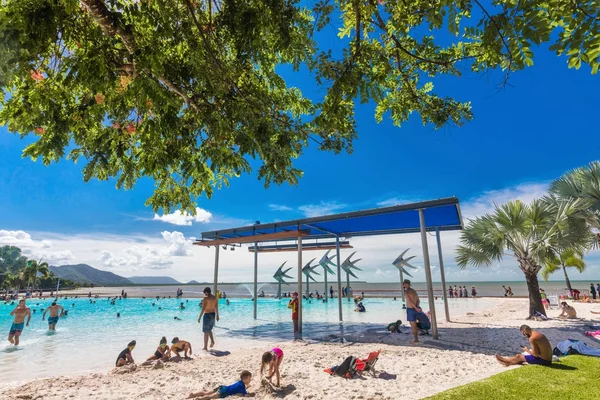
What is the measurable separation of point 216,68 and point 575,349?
9084 millimetres

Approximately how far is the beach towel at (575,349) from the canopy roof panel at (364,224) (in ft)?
13.3

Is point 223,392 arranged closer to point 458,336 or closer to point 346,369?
point 346,369

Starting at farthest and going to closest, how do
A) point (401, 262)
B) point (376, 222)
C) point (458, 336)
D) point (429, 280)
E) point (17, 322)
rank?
1. point (401, 262)
2. point (376, 222)
3. point (17, 322)
4. point (458, 336)
5. point (429, 280)

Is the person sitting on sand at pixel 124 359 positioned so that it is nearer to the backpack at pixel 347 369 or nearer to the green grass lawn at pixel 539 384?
the backpack at pixel 347 369

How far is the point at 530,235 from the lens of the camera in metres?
12.3

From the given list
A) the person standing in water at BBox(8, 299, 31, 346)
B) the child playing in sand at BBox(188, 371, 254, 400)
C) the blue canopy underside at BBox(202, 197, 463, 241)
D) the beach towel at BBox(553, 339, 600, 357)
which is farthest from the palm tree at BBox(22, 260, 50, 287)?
the beach towel at BBox(553, 339, 600, 357)

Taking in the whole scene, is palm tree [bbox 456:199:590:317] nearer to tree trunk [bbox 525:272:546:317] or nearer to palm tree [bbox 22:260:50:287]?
tree trunk [bbox 525:272:546:317]

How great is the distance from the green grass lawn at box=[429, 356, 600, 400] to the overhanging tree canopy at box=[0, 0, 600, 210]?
3.96 metres

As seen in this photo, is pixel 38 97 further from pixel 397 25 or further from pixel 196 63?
pixel 397 25

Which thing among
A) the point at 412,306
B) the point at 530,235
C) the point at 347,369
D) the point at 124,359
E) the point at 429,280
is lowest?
the point at 124,359

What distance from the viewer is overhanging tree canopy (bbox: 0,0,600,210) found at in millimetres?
2713

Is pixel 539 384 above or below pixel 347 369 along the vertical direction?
above

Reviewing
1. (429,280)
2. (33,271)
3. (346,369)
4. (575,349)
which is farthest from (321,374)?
(33,271)

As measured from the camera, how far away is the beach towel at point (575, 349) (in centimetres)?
639
